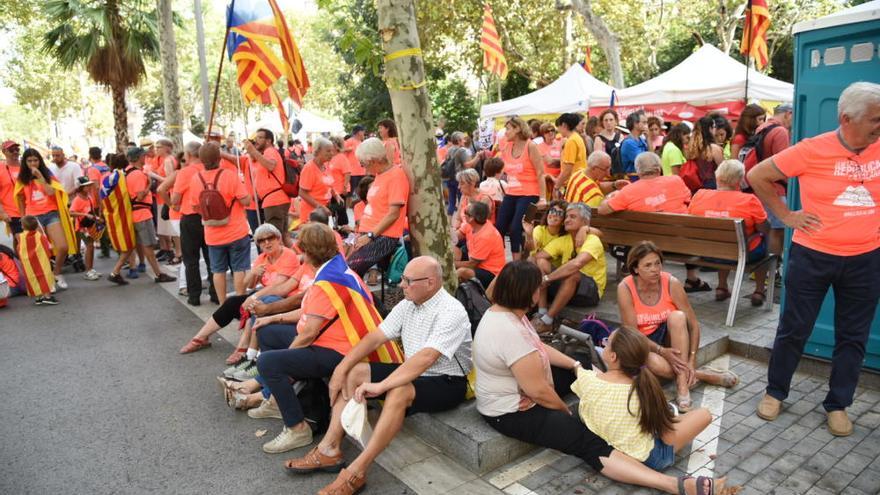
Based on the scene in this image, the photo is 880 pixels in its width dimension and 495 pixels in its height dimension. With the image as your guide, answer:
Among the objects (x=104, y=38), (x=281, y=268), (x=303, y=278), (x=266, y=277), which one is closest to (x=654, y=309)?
(x=303, y=278)

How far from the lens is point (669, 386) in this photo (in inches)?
173

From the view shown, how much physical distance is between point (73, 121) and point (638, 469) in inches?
2806

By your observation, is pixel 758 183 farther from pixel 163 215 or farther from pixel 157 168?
pixel 157 168

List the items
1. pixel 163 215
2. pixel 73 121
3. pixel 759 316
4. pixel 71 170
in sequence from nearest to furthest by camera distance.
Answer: pixel 759 316, pixel 163 215, pixel 71 170, pixel 73 121

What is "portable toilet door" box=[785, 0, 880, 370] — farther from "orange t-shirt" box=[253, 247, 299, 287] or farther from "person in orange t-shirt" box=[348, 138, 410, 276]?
"orange t-shirt" box=[253, 247, 299, 287]

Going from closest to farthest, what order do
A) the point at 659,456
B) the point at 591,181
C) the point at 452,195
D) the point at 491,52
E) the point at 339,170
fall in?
the point at 659,456 < the point at 591,181 < the point at 339,170 < the point at 491,52 < the point at 452,195

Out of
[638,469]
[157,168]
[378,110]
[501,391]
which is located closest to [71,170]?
[157,168]

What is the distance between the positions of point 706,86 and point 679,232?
772 cm

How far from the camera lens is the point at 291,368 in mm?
3947

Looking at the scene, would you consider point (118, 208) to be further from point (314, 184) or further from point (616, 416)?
point (616, 416)

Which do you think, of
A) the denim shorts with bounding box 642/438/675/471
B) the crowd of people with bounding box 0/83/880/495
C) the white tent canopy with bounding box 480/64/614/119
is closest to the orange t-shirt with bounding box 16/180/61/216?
the crowd of people with bounding box 0/83/880/495

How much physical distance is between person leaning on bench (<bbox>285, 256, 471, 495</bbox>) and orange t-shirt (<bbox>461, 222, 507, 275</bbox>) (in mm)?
2024

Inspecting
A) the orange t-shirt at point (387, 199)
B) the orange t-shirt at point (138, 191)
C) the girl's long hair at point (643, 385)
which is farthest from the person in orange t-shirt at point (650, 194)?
the orange t-shirt at point (138, 191)

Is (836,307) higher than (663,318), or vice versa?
(836,307)
